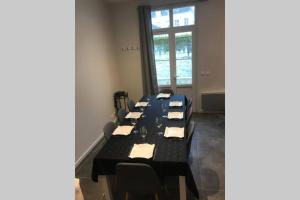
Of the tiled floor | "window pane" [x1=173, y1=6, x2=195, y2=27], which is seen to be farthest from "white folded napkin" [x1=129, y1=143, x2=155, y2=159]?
→ "window pane" [x1=173, y1=6, x2=195, y2=27]

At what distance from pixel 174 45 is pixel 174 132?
302 centimetres

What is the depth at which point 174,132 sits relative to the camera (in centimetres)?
211

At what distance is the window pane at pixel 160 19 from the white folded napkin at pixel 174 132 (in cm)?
314

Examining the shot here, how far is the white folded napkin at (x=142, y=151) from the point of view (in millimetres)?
1723

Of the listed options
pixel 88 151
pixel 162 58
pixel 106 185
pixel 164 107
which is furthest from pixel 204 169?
pixel 162 58

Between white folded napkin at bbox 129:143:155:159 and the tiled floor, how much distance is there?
730mm

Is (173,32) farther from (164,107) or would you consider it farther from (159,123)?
(159,123)

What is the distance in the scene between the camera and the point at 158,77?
16.2 ft

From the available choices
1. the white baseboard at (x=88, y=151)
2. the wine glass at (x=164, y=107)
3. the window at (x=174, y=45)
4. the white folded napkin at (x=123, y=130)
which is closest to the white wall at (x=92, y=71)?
the white baseboard at (x=88, y=151)

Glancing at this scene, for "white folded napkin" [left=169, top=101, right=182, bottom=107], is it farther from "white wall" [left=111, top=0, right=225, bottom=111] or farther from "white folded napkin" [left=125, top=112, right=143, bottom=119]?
"white wall" [left=111, top=0, right=225, bottom=111]

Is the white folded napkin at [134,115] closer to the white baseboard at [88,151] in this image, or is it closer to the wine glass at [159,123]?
the wine glass at [159,123]

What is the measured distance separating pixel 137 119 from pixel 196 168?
3.50ft

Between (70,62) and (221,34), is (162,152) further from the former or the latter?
(221,34)

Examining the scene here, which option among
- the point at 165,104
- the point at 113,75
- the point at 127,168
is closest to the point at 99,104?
the point at 113,75
